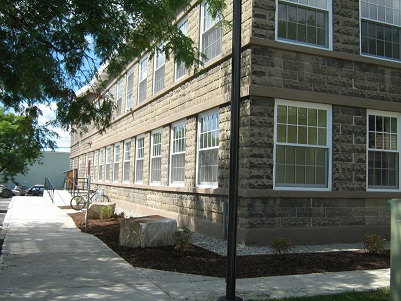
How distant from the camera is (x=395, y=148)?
37.0ft

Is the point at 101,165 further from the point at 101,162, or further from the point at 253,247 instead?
the point at 253,247

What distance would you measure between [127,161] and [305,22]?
455 inches

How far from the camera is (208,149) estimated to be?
11.5 m

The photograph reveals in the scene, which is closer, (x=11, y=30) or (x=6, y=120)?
(x=11, y=30)

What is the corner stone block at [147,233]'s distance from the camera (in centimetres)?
926

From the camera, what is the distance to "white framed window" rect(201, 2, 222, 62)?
11.5 metres

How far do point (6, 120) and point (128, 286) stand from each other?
2752 centimetres

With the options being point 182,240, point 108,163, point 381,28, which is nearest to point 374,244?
point 182,240

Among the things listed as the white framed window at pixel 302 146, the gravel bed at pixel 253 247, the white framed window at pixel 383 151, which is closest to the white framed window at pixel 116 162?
the gravel bed at pixel 253 247

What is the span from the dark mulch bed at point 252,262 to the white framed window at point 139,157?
27.3 feet

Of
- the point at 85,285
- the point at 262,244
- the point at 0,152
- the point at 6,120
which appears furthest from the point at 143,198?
the point at 6,120

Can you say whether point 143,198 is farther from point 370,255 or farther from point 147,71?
point 370,255

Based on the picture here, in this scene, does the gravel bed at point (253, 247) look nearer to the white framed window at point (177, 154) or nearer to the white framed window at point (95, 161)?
the white framed window at point (177, 154)

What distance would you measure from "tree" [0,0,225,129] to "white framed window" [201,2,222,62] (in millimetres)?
2159
